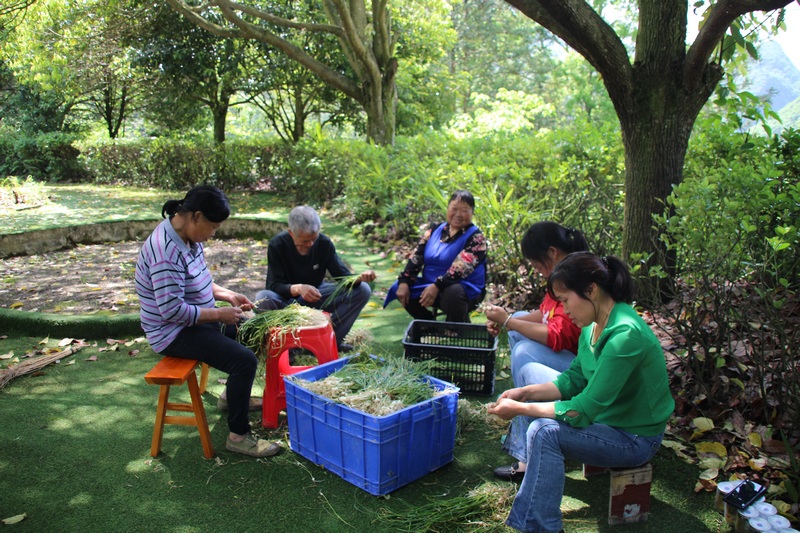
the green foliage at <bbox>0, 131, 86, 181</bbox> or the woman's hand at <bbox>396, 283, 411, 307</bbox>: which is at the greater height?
the green foliage at <bbox>0, 131, 86, 181</bbox>

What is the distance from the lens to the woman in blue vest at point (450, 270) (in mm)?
4660

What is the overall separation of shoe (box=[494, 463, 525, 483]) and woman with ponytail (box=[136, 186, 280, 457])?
1195 mm

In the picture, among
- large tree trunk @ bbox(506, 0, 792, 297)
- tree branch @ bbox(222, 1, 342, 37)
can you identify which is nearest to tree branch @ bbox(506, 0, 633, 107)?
large tree trunk @ bbox(506, 0, 792, 297)

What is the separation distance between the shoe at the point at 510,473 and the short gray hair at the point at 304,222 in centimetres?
202

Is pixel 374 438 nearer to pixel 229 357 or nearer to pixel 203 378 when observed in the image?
pixel 229 357

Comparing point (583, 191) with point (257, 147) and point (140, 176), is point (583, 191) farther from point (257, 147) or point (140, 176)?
point (140, 176)

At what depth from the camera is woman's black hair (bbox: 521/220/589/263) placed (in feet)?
11.3

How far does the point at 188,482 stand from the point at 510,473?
5.32ft

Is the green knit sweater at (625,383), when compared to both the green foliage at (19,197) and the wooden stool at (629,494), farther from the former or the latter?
the green foliage at (19,197)

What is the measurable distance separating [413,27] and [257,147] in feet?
16.6

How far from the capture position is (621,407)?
2.67 metres

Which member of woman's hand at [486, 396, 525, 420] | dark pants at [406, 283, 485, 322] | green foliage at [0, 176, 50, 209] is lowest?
woman's hand at [486, 396, 525, 420]

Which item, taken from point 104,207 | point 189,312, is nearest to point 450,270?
point 189,312

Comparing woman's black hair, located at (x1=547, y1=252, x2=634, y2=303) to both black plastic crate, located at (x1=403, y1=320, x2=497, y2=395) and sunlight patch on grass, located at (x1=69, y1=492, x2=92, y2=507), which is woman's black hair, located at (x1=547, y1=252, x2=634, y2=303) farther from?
sunlight patch on grass, located at (x1=69, y1=492, x2=92, y2=507)
